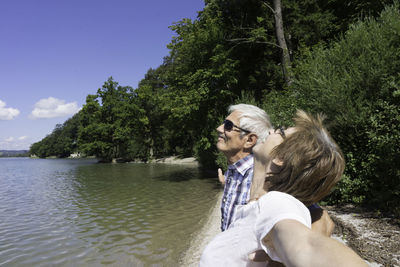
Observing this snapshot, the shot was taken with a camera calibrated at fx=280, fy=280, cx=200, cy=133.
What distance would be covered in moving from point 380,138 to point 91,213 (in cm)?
1080

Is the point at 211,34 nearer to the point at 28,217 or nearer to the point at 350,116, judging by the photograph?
the point at 350,116

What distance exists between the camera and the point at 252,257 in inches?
42.0

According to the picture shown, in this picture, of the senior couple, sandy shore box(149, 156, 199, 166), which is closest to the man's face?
the senior couple

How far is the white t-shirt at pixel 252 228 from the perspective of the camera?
0.96 m

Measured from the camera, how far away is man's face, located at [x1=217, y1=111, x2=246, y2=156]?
2.69 m

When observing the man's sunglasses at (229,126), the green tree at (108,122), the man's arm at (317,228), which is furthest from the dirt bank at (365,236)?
the green tree at (108,122)

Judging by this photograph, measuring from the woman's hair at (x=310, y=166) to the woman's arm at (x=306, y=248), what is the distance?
0.91 ft

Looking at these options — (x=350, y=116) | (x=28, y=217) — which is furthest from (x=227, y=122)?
(x=28, y=217)

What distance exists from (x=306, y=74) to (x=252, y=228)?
10.0 meters

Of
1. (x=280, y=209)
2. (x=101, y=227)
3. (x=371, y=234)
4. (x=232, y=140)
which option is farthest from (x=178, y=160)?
(x=280, y=209)

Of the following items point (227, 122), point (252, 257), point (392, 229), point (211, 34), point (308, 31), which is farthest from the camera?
point (211, 34)

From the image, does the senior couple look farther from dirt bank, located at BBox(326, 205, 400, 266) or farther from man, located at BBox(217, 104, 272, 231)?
dirt bank, located at BBox(326, 205, 400, 266)

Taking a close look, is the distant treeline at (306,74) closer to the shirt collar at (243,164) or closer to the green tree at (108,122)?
the shirt collar at (243,164)

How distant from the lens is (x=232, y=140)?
2723mm
